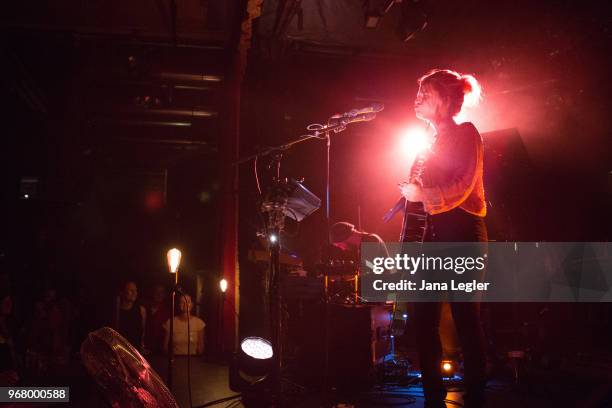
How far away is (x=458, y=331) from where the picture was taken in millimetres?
2193

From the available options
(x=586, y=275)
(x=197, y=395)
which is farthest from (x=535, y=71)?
(x=197, y=395)

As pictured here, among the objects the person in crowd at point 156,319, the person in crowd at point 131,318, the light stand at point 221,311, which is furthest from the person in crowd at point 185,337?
the light stand at point 221,311

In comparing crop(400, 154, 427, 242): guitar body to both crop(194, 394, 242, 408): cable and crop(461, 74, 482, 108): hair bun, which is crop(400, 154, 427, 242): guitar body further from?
crop(194, 394, 242, 408): cable

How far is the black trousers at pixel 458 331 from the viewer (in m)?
2.12

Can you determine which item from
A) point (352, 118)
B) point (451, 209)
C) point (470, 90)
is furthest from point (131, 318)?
point (470, 90)

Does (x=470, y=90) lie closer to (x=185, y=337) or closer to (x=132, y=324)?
(x=185, y=337)

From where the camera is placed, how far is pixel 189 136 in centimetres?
1219

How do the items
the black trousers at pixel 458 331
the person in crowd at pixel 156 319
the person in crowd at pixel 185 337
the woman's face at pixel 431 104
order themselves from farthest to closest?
the person in crowd at pixel 156 319
the person in crowd at pixel 185 337
the woman's face at pixel 431 104
the black trousers at pixel 458 331

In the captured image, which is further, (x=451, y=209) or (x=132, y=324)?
(x=132, y=324)

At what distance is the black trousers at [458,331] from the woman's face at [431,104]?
62cm

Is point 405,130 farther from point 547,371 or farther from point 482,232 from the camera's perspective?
point 482,232

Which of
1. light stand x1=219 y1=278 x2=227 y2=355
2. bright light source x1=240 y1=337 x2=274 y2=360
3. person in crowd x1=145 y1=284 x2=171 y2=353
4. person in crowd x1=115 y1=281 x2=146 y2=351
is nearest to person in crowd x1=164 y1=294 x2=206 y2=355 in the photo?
person in crowd x1=145 y1=284 x2=171 y2=353

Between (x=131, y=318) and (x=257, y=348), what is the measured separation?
462 cm

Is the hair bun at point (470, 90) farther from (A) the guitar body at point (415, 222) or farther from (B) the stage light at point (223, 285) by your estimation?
(B) the stage light at point (223, 285)
